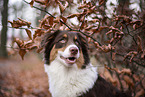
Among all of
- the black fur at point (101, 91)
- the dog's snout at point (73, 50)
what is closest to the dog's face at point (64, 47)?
the dog's snout at point (73, 50)

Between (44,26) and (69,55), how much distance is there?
0.81 metres

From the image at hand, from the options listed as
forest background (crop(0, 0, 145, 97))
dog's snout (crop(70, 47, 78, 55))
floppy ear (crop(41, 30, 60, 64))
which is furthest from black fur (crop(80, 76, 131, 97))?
floppy ear (crop(41, 30, 60, 64))

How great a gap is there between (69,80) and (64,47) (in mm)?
783

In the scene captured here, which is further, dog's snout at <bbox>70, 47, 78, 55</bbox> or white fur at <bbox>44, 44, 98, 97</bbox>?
white fur at <bbox>44, 44, 98, 97</bbox>

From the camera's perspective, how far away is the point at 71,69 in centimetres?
294

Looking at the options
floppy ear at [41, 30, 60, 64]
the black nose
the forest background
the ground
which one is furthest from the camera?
the ground

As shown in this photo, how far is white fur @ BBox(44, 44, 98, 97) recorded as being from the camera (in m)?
2.74

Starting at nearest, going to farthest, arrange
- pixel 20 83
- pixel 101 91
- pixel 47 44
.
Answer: pixel 101 91
pixel 47 44
pixel 20 83

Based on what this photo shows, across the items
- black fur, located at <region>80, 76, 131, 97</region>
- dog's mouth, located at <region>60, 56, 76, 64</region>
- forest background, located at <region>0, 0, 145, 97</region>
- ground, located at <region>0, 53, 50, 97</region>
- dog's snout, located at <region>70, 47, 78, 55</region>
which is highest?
forest background, located at <region>0, 0, 145, 97</region>

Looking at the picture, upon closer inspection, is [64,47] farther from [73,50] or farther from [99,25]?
[99,25]

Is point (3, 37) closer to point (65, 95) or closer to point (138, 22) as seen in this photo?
point (65, 95)

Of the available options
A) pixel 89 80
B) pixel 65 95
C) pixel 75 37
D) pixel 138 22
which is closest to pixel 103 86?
pixel 89 80

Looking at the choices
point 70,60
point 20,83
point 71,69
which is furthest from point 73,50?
point 20,83

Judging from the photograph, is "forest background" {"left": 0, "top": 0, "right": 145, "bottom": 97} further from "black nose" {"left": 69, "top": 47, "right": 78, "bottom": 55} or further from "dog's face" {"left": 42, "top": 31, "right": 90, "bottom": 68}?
"black nose" {"left": 69, "top": 47, "right": 78, "bottom": 55}
